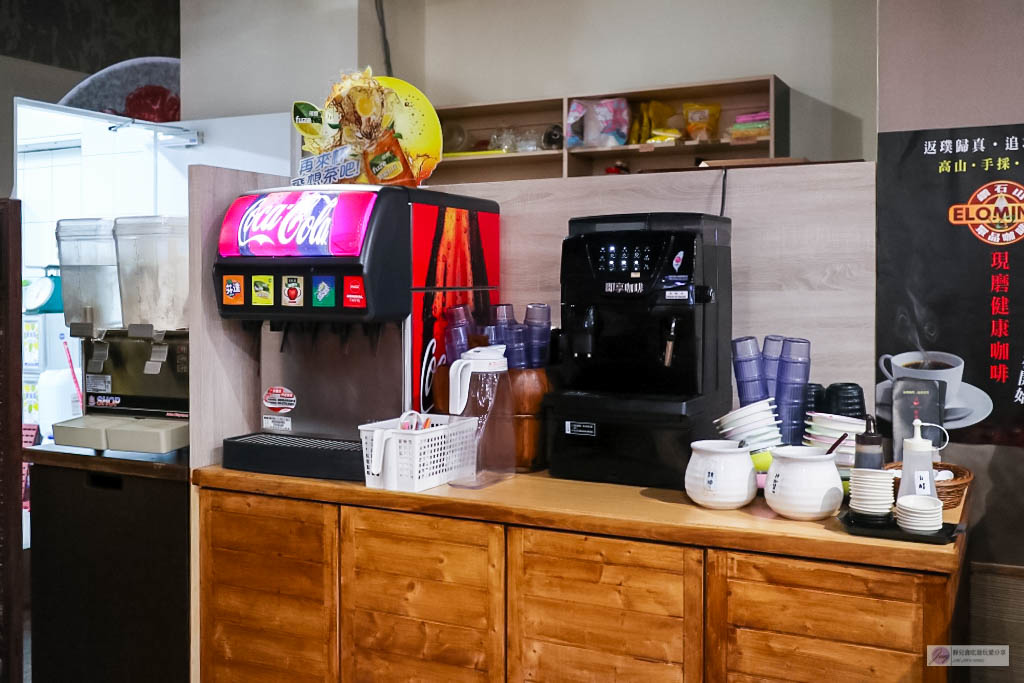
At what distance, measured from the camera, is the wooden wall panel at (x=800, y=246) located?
235cm

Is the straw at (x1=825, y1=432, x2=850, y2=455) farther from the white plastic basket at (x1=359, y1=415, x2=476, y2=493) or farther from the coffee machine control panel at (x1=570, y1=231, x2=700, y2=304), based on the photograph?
the white plastic basket at (x1=359, y1=415, x2=476, y2=493)

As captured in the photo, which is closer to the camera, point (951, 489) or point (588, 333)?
point (951, 489)

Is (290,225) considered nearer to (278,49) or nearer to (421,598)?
(421,598)

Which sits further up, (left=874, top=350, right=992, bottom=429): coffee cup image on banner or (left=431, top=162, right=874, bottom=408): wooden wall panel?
(left=431, top=162, right=874, bottom=408): wooden wall panel

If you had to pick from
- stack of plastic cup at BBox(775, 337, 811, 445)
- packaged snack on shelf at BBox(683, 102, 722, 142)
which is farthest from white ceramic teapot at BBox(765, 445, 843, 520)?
packaged snack on shelf at BBox(683, 102, 722, 142)

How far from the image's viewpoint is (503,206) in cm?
277

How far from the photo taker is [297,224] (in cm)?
229

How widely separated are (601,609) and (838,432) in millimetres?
630

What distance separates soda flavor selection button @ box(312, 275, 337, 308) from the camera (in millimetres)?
2230

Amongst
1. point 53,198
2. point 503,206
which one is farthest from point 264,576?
point 53,198

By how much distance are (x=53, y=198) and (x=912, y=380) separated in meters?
4.33

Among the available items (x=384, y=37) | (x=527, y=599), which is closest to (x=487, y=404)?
(x=527, y=599)

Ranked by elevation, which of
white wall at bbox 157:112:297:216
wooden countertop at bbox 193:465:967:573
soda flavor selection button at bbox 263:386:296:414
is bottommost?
wooden countertop at bbox 193:465:967:573

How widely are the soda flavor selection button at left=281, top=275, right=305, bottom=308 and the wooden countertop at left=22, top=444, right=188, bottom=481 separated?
1.79 ft
